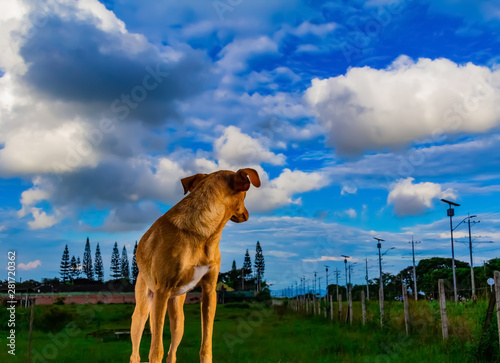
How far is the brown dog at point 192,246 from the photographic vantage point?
3.15m

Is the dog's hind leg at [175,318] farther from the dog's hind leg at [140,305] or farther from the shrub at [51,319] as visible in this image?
the shrub at [51,319]

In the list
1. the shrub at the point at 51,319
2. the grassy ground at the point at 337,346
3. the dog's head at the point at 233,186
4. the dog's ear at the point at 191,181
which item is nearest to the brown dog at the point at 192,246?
the dog's head at the point at 233,186

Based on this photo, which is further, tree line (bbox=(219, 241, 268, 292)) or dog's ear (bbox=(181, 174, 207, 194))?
tree line (bbox=(219, 241, 268, 292))

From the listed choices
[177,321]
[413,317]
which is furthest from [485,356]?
[177,321]

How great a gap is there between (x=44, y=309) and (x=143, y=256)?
76.7 feet

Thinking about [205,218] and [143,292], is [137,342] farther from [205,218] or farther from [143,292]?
[205,218]

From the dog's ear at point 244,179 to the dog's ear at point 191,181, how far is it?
38 centimetres

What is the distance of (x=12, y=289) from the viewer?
6.41 meters

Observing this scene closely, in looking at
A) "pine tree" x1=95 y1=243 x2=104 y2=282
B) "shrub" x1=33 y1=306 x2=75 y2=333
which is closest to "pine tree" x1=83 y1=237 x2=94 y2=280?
"pine tree" x1=95 y1=243 x2=104 y2=282

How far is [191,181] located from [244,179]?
0.57 metres

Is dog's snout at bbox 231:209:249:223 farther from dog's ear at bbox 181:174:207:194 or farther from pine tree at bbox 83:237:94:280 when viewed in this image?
pine tree at bbox 83:237:94:280

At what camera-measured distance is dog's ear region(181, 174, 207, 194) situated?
11.6 ft

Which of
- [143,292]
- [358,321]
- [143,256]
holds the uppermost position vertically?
[143,256]

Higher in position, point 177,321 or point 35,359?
point 177,321
